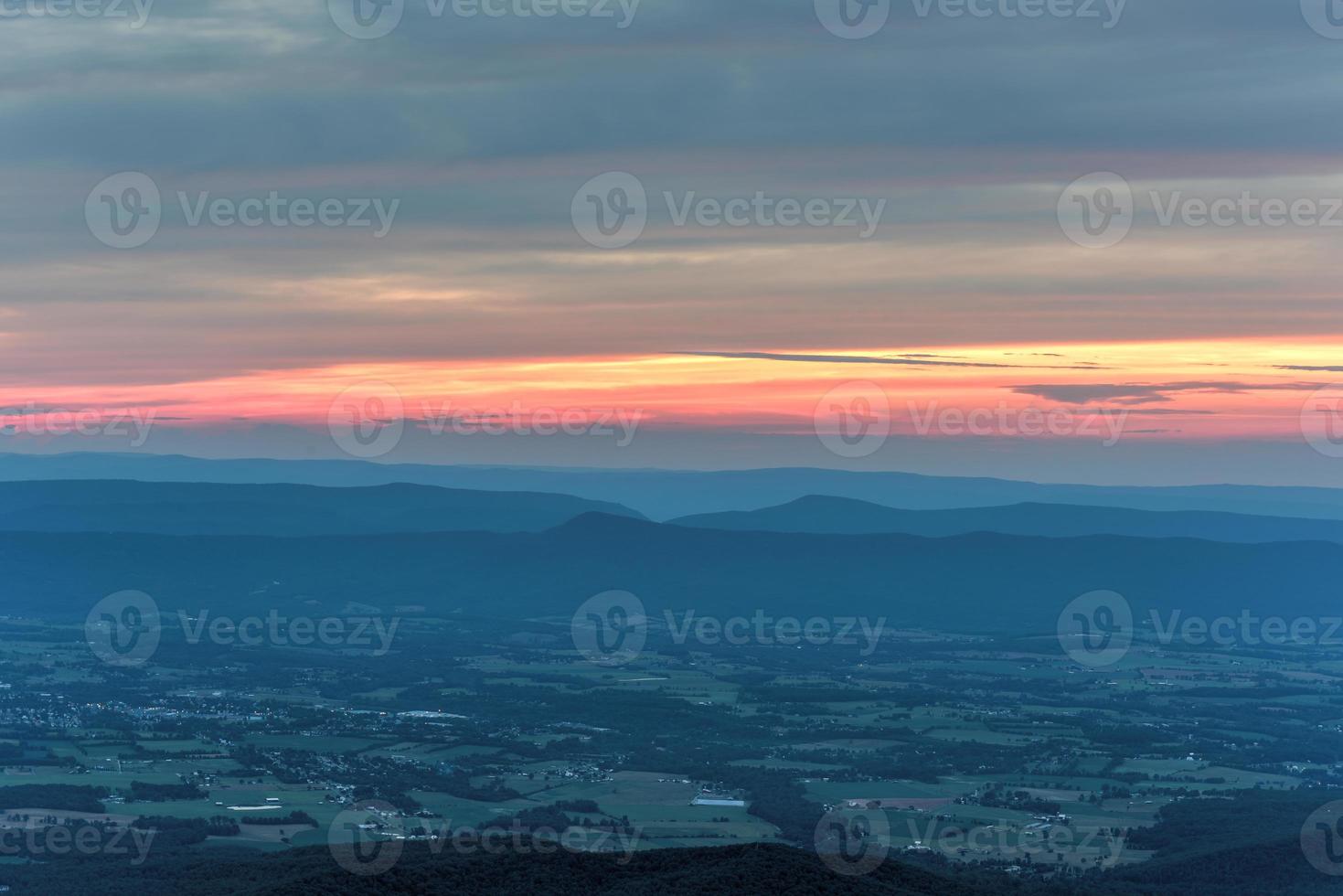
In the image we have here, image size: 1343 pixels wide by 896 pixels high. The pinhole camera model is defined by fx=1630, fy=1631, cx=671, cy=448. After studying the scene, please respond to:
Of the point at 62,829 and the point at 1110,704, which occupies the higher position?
the point at 1110,704

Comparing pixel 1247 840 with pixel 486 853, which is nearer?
pixel 486 853

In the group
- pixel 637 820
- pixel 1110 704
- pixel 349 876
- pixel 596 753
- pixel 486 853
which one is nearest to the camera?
pixel 349 876

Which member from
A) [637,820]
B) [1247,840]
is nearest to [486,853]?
[637,820]

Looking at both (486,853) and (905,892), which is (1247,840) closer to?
(905,892)

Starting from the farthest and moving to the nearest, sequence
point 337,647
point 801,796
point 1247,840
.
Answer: point 337,647 < point 801,796 < point 1247,840

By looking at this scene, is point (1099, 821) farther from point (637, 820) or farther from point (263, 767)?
point (263, 767)

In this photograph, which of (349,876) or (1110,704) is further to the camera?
(1110,704)

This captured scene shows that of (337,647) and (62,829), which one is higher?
(337,647)

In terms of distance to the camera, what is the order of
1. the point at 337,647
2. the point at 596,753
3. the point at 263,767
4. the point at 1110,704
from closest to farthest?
the point at 263,767, the point at 596,753, the point at 1110,704, the point at 337,647

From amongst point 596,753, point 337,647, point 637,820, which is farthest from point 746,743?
point 337,647
